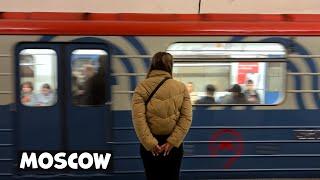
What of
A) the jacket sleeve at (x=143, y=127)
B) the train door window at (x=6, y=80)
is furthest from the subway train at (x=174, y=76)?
the jacket sleeve at (x=143, y=127)

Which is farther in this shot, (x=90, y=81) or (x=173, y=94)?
(x=90, y=81)

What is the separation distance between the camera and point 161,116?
4.24m

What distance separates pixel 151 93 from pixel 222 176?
5.60 ft

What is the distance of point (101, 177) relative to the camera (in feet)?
17.7

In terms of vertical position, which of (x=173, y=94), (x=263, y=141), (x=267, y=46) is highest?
(x=267, y=46)

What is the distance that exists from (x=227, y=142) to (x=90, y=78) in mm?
1606

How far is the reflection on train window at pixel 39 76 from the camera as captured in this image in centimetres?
530

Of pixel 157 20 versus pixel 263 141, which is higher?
pixel 157 20

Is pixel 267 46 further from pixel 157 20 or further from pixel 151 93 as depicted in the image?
pixel 151 93

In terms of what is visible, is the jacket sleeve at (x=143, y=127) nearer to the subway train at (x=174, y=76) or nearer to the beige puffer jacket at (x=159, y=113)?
the beige puffer jacket at (x=159, y=113)

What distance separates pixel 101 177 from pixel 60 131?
2.13ft

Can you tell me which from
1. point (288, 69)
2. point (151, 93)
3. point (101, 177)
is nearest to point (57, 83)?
point (101, 177)

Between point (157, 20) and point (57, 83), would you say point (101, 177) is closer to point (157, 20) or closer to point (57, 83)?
point (57, 83)

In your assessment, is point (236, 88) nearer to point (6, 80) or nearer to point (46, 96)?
point (46, 96)
